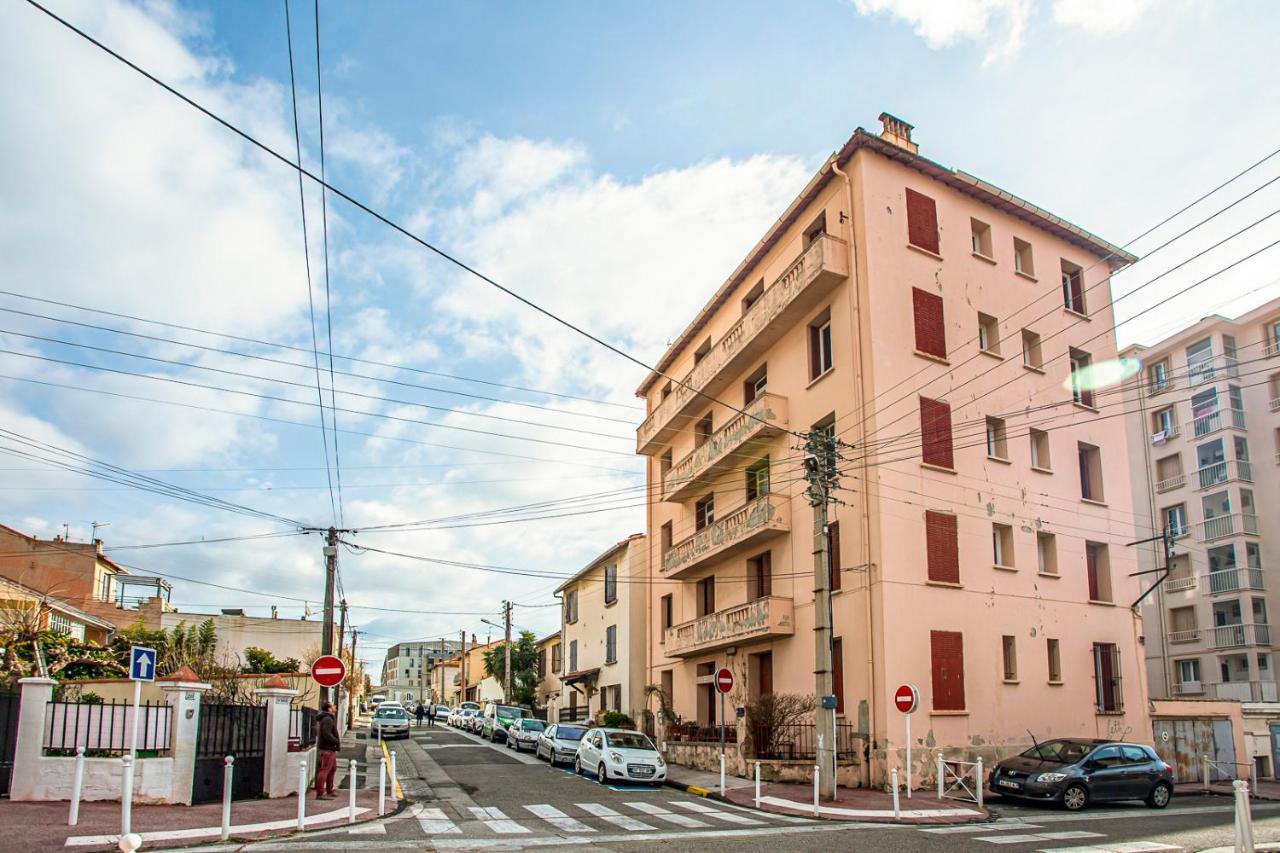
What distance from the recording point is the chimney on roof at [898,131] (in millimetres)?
28031

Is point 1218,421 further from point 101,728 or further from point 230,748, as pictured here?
point 101,728

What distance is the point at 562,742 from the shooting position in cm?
2969

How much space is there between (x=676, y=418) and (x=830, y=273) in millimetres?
12499

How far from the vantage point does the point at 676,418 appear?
37094 millimetres

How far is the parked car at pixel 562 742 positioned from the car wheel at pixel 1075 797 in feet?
45.6

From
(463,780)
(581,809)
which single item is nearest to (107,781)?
(581,809)

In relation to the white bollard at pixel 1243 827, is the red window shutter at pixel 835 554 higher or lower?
higher

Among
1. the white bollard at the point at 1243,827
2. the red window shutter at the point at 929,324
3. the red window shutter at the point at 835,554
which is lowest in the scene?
the white bollard at the point at 1243,827

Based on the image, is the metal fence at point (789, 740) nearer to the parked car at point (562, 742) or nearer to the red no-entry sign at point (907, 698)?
the red no-entry sign at point (907, 698)

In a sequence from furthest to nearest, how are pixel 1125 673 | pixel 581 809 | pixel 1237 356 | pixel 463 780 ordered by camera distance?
1. pixel 1237 356
2. pixel 1125 673
3. pixel 463 780
4. pixel 581 809

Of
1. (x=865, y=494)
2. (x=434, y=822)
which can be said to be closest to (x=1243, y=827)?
(x=434, y=822)

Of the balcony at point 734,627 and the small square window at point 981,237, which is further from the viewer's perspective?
the small square window at point 981,237

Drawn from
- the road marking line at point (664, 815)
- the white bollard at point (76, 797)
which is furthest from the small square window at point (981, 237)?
the white bollard at point (76, 797)

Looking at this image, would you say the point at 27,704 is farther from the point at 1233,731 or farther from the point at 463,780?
the point at 1233,731
